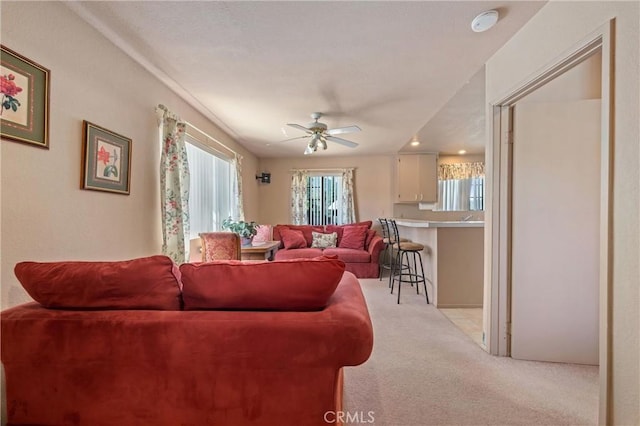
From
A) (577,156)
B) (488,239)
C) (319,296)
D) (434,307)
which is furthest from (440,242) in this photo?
(319,296)

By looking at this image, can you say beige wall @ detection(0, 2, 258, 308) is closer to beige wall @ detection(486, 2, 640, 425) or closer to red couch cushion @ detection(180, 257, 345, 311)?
red couch cushion @ detection(180, 257, 345, 311)

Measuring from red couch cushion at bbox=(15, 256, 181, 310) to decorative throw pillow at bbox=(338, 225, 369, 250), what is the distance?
4425mm

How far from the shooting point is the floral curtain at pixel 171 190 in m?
2.73

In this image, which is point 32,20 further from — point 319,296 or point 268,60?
point 319,296

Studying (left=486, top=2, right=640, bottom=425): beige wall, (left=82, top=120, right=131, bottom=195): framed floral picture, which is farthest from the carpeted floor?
(left=82, top=120, right=131, bottom=195): framed floral picture

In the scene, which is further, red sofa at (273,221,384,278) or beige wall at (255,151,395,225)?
beige wall at (255,151,395,225)

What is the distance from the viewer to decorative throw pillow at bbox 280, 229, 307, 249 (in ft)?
18.0

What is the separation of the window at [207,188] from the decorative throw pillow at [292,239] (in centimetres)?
117

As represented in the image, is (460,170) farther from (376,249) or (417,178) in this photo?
(376,249)

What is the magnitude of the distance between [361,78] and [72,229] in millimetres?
2571

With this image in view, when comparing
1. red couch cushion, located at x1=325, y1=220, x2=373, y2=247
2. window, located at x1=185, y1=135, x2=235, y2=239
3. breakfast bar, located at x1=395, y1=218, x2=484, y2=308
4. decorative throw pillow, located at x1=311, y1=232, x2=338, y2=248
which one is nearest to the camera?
breakfast bar, located at x1=395, y1=218, x2=484, y2=308

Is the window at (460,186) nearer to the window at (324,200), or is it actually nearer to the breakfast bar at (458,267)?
the window at (324,200)

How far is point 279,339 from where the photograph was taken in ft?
3.75

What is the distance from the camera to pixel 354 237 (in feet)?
18.2
